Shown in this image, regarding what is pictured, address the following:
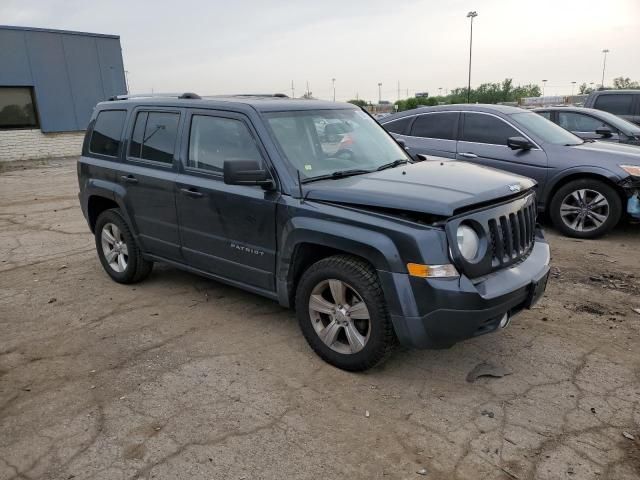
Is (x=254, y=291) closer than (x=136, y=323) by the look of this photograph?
Yes

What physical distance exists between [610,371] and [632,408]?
1.45ft

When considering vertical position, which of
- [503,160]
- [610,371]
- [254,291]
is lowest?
[610,371]

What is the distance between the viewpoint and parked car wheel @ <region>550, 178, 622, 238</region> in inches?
258

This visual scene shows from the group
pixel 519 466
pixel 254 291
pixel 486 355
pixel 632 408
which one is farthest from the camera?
pixel 254 291

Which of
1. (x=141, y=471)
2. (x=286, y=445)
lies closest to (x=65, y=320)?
(x=141, y=471)

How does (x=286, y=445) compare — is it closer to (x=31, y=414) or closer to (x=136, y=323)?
(x=31, y=414)

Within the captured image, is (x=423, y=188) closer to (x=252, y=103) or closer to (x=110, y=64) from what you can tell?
(x=252, y=103)

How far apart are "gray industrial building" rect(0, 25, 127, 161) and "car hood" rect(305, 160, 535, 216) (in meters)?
18.5

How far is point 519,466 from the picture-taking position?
2.65m

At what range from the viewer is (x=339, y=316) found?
3.48 meters

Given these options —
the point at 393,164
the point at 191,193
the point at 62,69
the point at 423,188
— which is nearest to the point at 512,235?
the point at 423,188

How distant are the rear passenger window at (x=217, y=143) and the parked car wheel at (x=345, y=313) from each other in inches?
41.3

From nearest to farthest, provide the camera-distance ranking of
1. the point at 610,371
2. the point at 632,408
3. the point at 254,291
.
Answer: the point at 632,408 → the point at 610,371 → the point at 254,291

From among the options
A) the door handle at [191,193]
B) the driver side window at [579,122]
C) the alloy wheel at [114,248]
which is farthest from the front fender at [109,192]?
the driver side window at [579,122]
